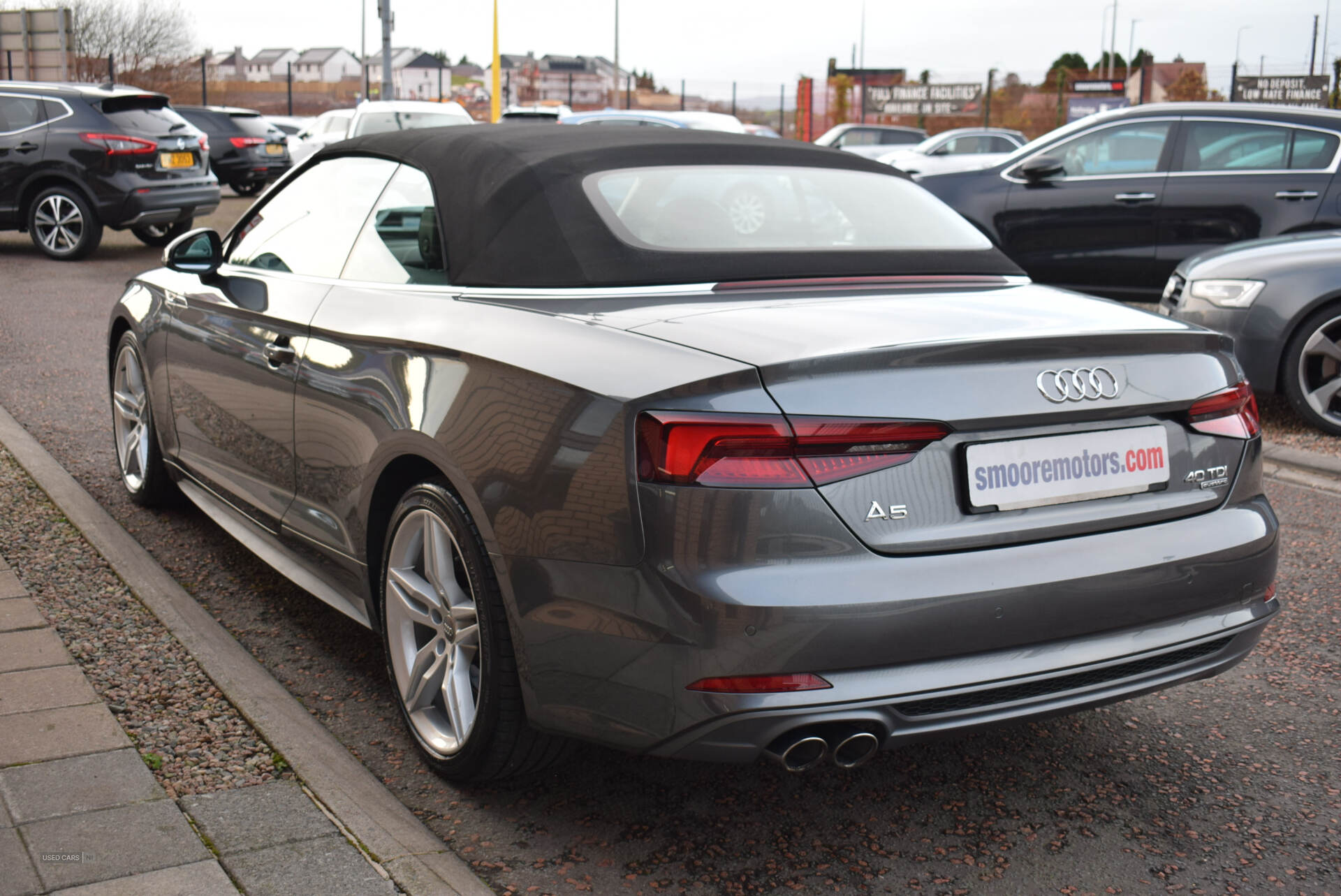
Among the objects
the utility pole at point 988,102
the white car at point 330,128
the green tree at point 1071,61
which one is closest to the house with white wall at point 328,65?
the green tree at point 1071,61

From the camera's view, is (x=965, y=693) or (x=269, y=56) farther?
(x=269, y=56)

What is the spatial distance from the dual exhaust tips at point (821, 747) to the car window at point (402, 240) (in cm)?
148

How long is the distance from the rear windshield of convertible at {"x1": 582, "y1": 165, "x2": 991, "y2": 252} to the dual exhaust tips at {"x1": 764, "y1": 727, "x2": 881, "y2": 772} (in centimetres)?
127

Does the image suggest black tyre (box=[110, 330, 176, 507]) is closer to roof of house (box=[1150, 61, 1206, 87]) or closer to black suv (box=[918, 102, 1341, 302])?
black suv (box=[918, 102, 1341, 302])

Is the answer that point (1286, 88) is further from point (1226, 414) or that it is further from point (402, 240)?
point (402, 240)

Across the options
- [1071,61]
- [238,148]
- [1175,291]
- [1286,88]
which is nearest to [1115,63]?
[1071,61]

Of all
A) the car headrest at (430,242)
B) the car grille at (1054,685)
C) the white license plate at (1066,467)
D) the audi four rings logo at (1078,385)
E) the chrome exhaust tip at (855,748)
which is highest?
the car headrest at (430,242)

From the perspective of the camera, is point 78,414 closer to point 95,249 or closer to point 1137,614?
point 1137,614

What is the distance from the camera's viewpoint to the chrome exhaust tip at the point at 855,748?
95.6 inches

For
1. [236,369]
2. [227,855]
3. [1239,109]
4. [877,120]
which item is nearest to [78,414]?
[236,369]

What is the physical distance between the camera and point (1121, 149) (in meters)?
10.2

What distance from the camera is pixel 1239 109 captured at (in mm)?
9812

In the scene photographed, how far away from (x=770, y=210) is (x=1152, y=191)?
729 cm

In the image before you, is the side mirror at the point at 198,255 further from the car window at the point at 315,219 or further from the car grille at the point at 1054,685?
the car grille at the point at 1054,685
